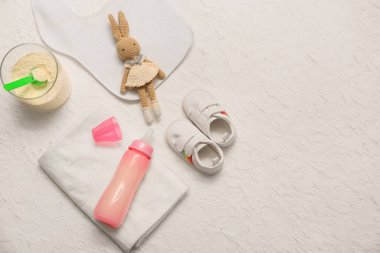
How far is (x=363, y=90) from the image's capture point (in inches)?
39.1

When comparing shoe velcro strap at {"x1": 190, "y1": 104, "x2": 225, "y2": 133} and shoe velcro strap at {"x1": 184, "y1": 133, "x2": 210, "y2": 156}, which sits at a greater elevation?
shoe velcro strap at {"x1": 190, "y1": 104, "x2": 225, "y2": 133}

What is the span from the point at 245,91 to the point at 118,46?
331mm

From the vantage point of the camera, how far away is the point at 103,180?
35.6 inches

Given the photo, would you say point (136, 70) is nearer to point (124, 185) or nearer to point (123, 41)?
point (123, 41)

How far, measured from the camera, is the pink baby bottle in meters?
0.85

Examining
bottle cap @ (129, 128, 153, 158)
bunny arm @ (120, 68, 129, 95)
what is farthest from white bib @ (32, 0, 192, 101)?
bottle cap @ (129, 128, 153, 158)

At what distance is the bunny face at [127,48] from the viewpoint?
0.94m

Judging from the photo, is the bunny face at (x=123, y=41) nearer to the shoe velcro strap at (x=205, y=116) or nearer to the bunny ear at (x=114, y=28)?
the bunny ear at (x=114, y=28)

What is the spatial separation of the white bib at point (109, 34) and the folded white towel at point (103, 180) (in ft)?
0.45

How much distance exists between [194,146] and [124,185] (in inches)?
7.0

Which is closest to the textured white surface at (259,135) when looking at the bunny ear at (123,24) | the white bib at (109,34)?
the white bib at (109,34)

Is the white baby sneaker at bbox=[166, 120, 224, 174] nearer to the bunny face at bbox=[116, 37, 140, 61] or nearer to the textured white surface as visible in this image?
the textured white surface

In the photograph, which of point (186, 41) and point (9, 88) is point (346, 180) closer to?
point (186, 41)

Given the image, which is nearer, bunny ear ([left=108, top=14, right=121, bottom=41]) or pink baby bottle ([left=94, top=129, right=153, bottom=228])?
pink baby bottle ([left=94, top=129, right=153, bottom=228])
